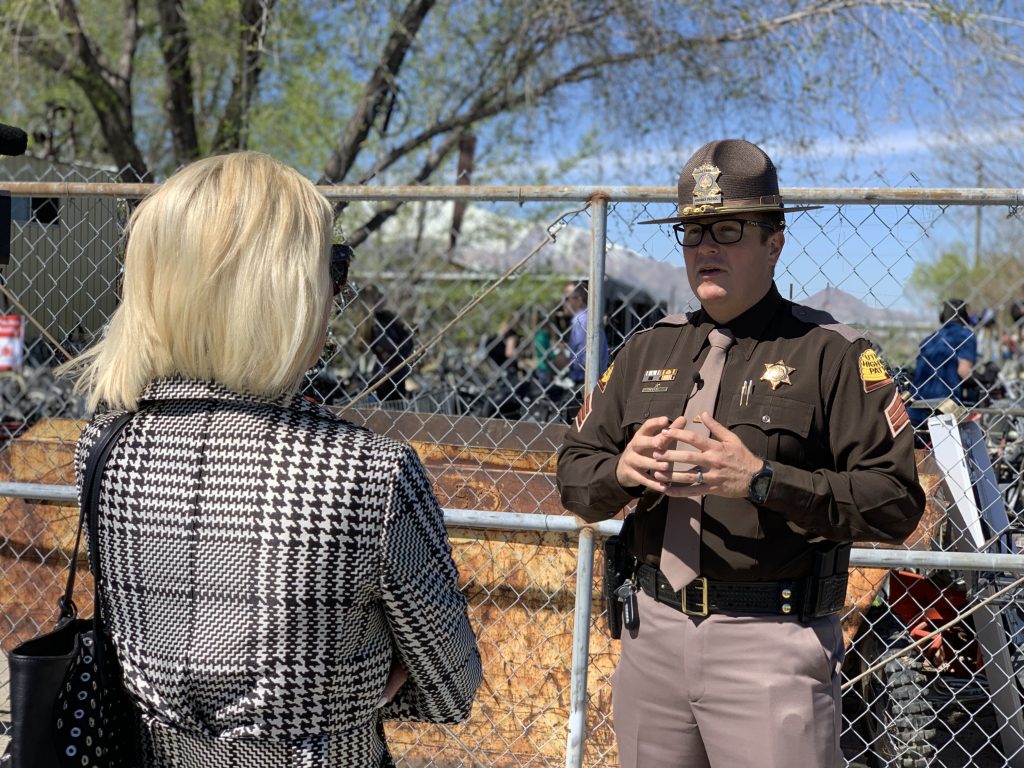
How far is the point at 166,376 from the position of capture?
65.0 inches

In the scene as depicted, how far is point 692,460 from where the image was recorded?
2186 millimetres

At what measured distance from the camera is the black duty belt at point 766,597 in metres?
2.35

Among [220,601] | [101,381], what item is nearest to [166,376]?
[101,381]

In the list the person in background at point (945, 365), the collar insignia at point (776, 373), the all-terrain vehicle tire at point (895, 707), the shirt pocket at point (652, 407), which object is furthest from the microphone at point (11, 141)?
the person in background at point (945, 365)

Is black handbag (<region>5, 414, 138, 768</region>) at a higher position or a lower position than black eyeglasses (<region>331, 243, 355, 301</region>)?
lower

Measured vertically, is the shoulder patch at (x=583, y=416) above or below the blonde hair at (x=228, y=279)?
below

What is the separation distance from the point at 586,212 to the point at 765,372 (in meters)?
1.16

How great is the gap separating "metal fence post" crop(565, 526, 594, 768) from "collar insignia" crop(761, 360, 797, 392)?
101 centimetres

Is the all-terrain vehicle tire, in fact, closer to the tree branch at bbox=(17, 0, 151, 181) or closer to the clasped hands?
the clasped hands

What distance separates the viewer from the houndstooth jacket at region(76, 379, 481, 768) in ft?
5.09

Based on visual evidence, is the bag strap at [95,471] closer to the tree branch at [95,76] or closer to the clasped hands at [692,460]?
the clasped hands at [692,460]

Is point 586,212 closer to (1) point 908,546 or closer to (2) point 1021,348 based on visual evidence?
(1) point 908,546

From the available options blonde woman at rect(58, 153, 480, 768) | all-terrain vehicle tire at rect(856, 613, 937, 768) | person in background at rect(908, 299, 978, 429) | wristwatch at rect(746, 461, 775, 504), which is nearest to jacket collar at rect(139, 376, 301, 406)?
blonde woman at rect(58, 153, 480, 768)

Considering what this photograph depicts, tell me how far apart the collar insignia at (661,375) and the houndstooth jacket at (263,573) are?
3.48ft
